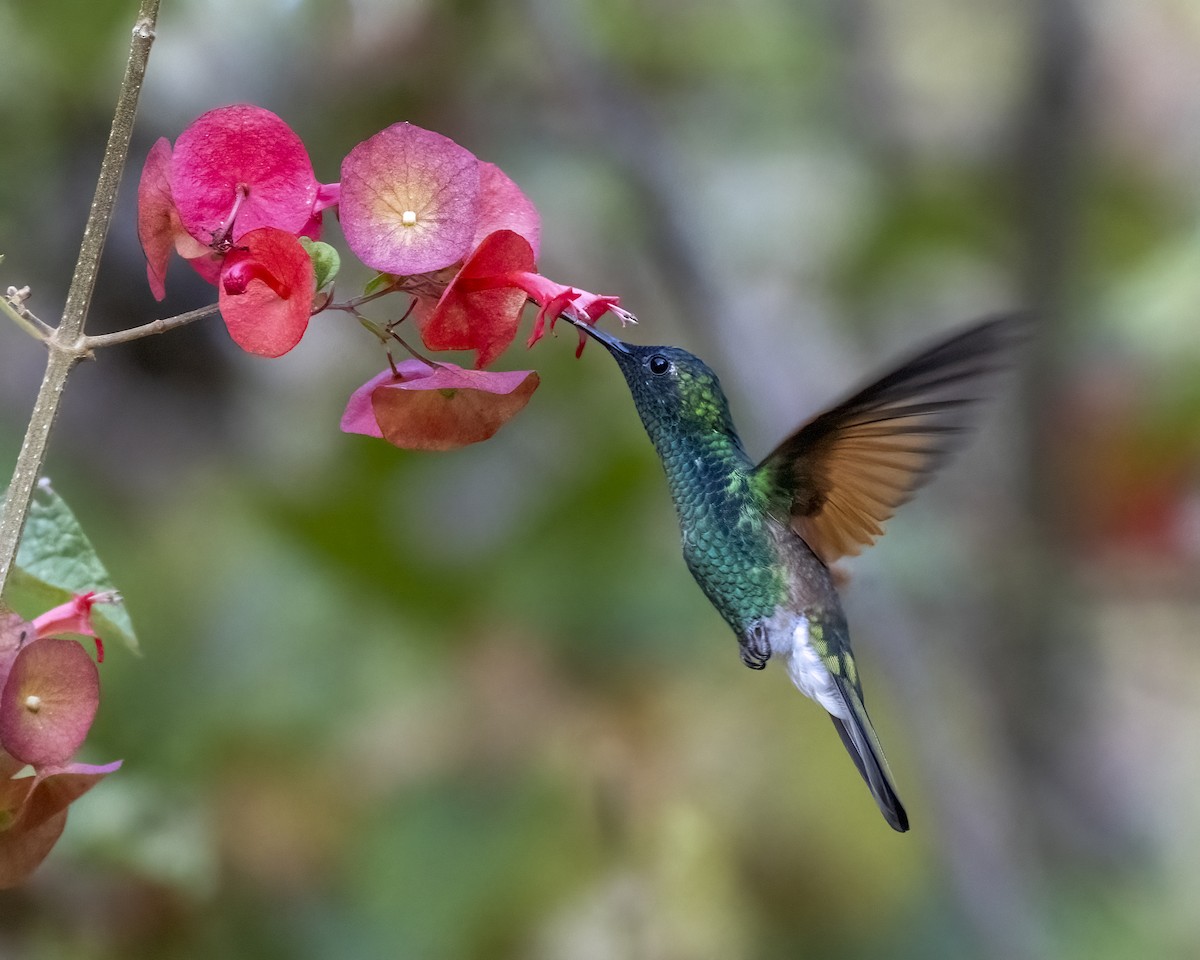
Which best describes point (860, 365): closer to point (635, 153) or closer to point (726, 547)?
point (635, 153)

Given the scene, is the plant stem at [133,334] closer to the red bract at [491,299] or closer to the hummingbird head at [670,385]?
the red bract at [491,299]

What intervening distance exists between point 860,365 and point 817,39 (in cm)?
79

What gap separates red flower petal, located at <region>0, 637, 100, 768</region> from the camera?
0.71 meters

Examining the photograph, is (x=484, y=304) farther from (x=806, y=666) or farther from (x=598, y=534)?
(x=598, y=534)

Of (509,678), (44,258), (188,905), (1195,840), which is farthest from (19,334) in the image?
(1195,840)


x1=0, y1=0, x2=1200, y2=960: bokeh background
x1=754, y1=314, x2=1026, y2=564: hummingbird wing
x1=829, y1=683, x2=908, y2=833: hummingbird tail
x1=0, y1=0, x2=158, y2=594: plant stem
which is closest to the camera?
x1=0, y1=0, x2=158, y2=594: plant stem

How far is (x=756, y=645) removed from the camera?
1317 mm

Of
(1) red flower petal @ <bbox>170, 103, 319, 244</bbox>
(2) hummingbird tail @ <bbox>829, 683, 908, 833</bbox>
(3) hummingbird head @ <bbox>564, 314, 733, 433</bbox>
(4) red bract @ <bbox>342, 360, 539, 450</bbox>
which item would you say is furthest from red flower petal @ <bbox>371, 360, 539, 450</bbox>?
(2) hummingbird tail @ <bbox>829, 683, 908, 833</bbox>

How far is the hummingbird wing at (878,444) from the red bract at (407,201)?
369mm

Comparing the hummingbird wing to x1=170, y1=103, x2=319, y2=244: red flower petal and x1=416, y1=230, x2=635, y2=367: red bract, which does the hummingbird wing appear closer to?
x1=416, y1=230, x2=635, y2=367: red bract

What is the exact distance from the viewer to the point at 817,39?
3.08 m

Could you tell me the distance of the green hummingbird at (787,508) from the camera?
1.21m

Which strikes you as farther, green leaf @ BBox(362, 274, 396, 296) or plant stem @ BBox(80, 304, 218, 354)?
green leaf @ BBox(362, 274, 396, 296)

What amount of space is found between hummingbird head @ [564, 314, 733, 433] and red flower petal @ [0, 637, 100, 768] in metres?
0.65
